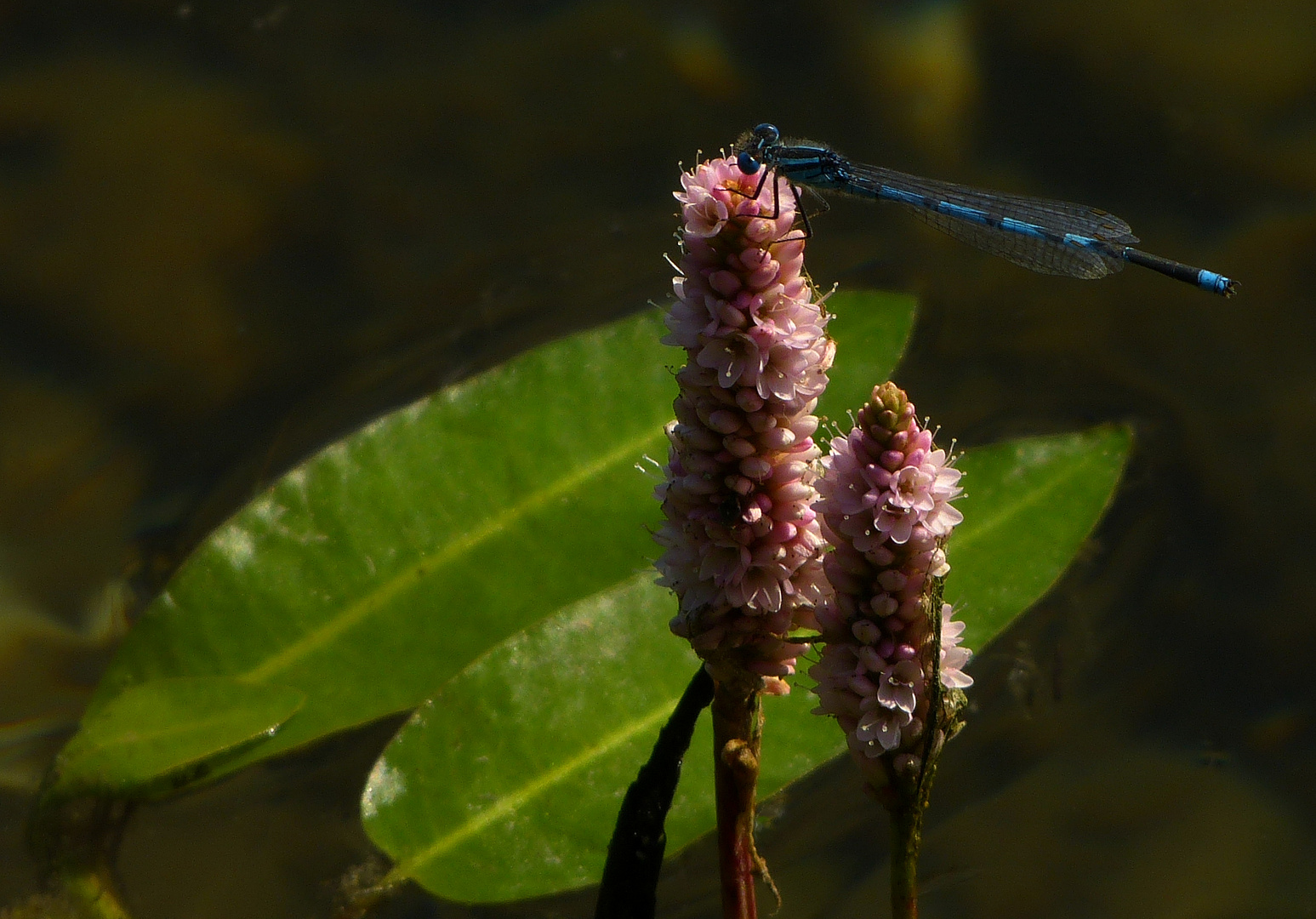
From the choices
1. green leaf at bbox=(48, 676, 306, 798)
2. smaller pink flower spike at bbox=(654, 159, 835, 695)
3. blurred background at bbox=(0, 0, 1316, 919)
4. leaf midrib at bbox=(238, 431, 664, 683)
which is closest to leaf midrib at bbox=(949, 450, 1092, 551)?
blurred background at bbox=(0, 0, 1316, 919)

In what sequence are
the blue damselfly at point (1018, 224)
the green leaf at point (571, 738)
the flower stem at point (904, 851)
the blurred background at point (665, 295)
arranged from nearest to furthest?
the flower stem at point (904, 851) → the green leaf at point (571, 738) → the blurred background at point (665, 295) → the blue damselfly at point (1018, 224)

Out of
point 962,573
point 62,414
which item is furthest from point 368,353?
point 962,573

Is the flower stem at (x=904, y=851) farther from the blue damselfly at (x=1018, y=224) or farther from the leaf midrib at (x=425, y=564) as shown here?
the blue damselfly at (x=1018, y=224)

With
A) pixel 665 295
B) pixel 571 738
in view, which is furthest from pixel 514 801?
pixel 665 295

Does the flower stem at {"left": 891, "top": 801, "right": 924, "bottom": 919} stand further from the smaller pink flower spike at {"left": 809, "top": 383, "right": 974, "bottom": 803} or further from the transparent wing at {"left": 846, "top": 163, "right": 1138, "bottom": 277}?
the transparent wing at {"left": 846, "top": 163, "right": 1138, "bottom": 277}

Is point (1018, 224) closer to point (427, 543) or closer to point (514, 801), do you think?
point (427, 543)

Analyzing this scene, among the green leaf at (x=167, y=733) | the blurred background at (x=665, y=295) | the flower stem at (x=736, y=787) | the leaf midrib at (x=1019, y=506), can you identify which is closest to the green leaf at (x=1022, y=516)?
the leaf midrib at (x=1019, y=506)
